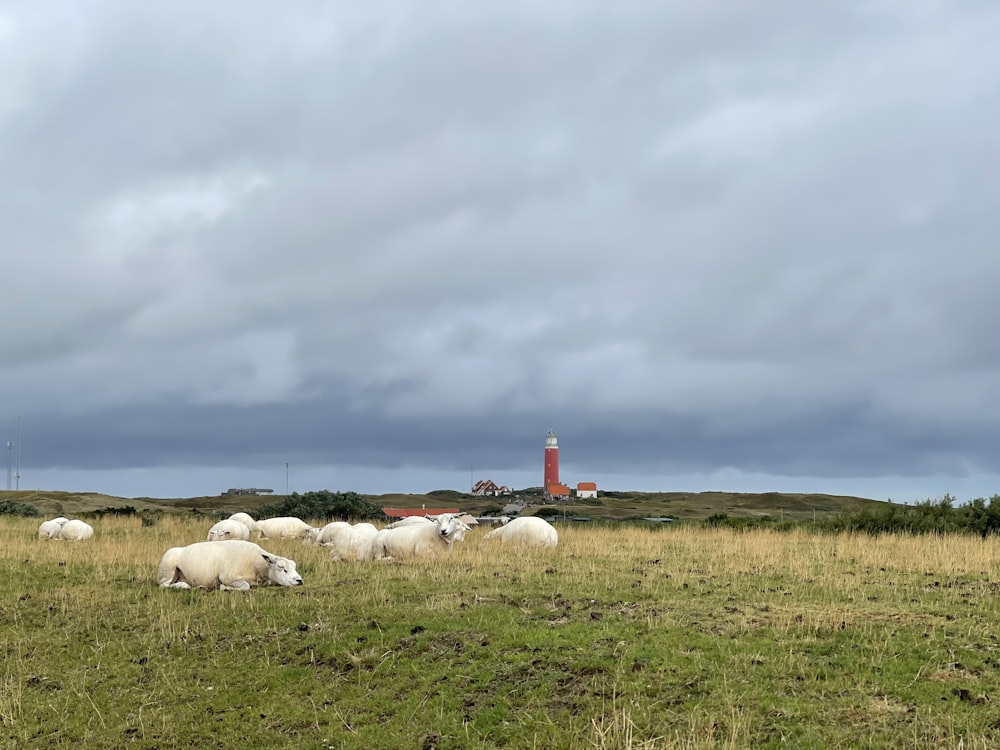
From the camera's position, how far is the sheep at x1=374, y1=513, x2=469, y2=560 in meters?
24.2

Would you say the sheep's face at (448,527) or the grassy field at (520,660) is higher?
the sheep's face at (448,527)

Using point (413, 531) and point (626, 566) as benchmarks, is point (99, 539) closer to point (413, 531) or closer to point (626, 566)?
point (413, 531)

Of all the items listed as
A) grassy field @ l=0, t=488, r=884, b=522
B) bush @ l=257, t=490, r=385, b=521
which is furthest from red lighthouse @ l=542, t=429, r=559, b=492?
bush @ l=257, t=490, r=385, b=521

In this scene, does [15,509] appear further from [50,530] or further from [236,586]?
[236,586]

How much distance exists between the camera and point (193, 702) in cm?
1281

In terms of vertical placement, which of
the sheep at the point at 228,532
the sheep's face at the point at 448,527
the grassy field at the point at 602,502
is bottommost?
the grassy field at the point at 602,502

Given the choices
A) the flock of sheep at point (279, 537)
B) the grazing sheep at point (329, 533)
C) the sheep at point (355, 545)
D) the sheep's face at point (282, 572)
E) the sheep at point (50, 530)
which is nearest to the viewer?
the sheep's face at point (282, 572)

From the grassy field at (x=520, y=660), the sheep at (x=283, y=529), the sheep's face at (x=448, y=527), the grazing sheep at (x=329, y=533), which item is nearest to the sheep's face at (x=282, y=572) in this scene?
the grassy field at (x=520, y=660)

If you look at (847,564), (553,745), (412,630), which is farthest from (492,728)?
(847,564)

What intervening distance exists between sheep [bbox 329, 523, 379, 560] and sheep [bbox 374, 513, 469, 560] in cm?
19

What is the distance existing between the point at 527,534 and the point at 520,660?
16.4 metres

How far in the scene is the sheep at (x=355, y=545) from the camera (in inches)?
979

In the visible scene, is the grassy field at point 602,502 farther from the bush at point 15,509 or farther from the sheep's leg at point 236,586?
the sheep's leg at point 236,586

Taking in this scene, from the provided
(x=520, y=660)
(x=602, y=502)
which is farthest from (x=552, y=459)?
(x=520, y=660)
